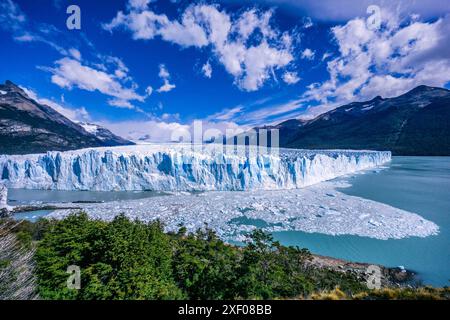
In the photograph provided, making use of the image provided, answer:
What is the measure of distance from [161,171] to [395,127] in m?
68.8

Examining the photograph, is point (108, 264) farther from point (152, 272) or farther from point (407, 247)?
point (407, 247)

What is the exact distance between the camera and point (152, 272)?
4785mm

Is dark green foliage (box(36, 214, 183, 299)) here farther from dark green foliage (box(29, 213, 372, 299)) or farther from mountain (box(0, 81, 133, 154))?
mountain (box(0, 81, 133, 154))

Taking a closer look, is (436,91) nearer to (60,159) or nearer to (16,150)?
(60,159)

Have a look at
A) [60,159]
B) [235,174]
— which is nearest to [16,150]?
[60,159]

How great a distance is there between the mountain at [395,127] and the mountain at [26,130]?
223 ft

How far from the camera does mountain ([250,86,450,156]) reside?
172 feet

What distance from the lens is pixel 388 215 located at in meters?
12.4

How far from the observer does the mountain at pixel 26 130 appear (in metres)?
51.1

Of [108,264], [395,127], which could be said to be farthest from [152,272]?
[395,127]

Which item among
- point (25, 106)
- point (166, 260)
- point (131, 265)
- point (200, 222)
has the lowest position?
point (200, 222)

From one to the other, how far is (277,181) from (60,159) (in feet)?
69.3

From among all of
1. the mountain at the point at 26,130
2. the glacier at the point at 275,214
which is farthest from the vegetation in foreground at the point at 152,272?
the mountain at the point at 26,130

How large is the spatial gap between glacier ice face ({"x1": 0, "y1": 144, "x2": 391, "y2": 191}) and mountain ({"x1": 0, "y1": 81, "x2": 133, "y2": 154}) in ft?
94.6
